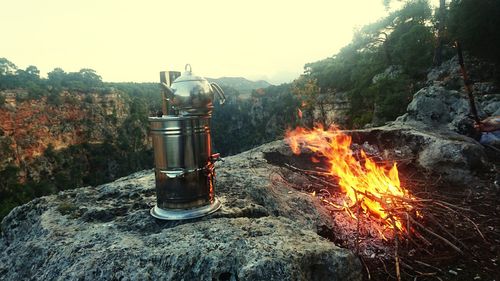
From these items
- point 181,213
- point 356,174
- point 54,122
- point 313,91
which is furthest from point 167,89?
point 54,122

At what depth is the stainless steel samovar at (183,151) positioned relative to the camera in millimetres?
3289

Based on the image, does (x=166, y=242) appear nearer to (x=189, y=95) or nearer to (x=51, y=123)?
(x=189, y=95)

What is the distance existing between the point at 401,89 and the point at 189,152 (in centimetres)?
1962

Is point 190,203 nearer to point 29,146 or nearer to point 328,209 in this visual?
point 328,209

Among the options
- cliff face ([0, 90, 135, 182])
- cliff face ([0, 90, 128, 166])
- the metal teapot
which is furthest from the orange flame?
cliff face ([0, 90, 128, 166])

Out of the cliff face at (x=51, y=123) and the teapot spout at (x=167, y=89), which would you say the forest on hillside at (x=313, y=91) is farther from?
the cliff face at (x=51, y=123)

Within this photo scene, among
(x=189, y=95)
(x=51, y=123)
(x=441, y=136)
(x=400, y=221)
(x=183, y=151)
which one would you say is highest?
(x=189, y=95)

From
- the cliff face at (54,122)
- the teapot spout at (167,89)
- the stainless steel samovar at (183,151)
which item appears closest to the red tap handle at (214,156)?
the stainless steel samovar at (183,151)

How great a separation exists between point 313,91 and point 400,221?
35565 millimetres

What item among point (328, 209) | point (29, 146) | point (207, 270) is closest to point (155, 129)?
point (207, 270)

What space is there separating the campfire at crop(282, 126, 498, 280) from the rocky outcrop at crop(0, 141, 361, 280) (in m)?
0.51

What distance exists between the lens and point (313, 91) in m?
38.3

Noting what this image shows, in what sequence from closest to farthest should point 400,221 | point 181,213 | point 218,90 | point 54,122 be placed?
point 181,213, point 218,90, point 400,221, point 54,122

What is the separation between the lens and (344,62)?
1524 inches
